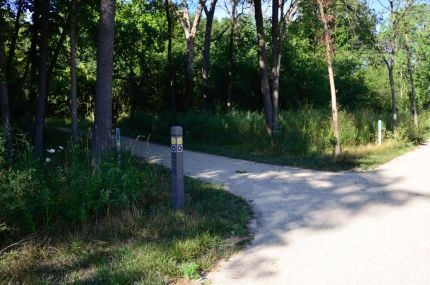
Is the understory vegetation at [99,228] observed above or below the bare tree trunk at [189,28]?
below

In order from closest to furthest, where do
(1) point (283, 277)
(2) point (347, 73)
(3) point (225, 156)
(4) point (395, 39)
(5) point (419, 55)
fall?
(1) point (283, 277), (3) point (225, 156), (4) point (395, 39), (2) point (347, 73), (5) point (419, 55)

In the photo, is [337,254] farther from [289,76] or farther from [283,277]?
[289,76]

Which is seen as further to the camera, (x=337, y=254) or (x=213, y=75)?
(x=213, y=75)

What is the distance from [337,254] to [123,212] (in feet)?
9.91

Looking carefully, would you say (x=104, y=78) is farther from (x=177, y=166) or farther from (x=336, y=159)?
(x=336, y=159)

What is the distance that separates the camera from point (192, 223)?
6059 mm

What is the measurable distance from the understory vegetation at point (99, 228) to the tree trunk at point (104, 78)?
1628mm

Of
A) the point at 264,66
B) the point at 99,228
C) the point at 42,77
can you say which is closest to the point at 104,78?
the point at 99,228

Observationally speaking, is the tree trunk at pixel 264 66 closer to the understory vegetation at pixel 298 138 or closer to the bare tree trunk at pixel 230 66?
the understory vegetation at pixel 298 138

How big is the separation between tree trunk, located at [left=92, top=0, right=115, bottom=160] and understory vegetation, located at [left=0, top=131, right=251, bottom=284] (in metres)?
1.63

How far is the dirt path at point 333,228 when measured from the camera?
4652mm

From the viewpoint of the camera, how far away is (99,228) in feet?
19.6

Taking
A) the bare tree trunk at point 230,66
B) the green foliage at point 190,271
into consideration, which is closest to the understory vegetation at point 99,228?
the green foliage at point 190,271

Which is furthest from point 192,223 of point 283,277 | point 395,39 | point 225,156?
point 395,39
